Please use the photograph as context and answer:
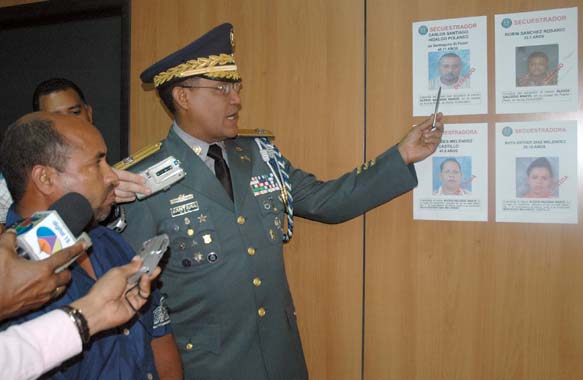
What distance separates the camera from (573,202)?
168cm

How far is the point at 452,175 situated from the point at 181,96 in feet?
3.54

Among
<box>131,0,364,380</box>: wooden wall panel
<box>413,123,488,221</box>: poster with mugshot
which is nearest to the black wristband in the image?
<box>131,0,364,380</box>: wooden wall panel

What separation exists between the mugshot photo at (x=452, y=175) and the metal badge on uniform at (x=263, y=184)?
0.63 m

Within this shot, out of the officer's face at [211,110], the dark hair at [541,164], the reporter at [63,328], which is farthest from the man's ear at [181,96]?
the dark hair at [541,164]

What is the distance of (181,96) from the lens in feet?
5.75

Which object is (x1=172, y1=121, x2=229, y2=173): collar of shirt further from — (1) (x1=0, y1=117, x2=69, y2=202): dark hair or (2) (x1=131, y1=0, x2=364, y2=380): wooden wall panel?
(1) (x1=0, y1=117, x2=69, y2=202): dark hair

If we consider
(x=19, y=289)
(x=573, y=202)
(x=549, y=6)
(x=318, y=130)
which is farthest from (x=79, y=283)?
(x=549, y=6)

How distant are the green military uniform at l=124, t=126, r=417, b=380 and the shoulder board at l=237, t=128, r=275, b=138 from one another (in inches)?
5.6

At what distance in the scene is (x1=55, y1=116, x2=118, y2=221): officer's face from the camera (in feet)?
3.87

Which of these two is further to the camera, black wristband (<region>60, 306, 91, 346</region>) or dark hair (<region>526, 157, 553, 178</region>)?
dark hair (<region>526, 157, 553, 178</region>)

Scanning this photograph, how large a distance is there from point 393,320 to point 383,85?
951mm

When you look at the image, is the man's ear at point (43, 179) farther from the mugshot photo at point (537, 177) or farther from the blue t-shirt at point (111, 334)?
the mugshot photo at point (537, 177)

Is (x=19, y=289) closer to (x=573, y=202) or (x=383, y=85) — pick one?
(x=383, y=85)

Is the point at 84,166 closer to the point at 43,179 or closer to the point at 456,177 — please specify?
the point at 43,179
